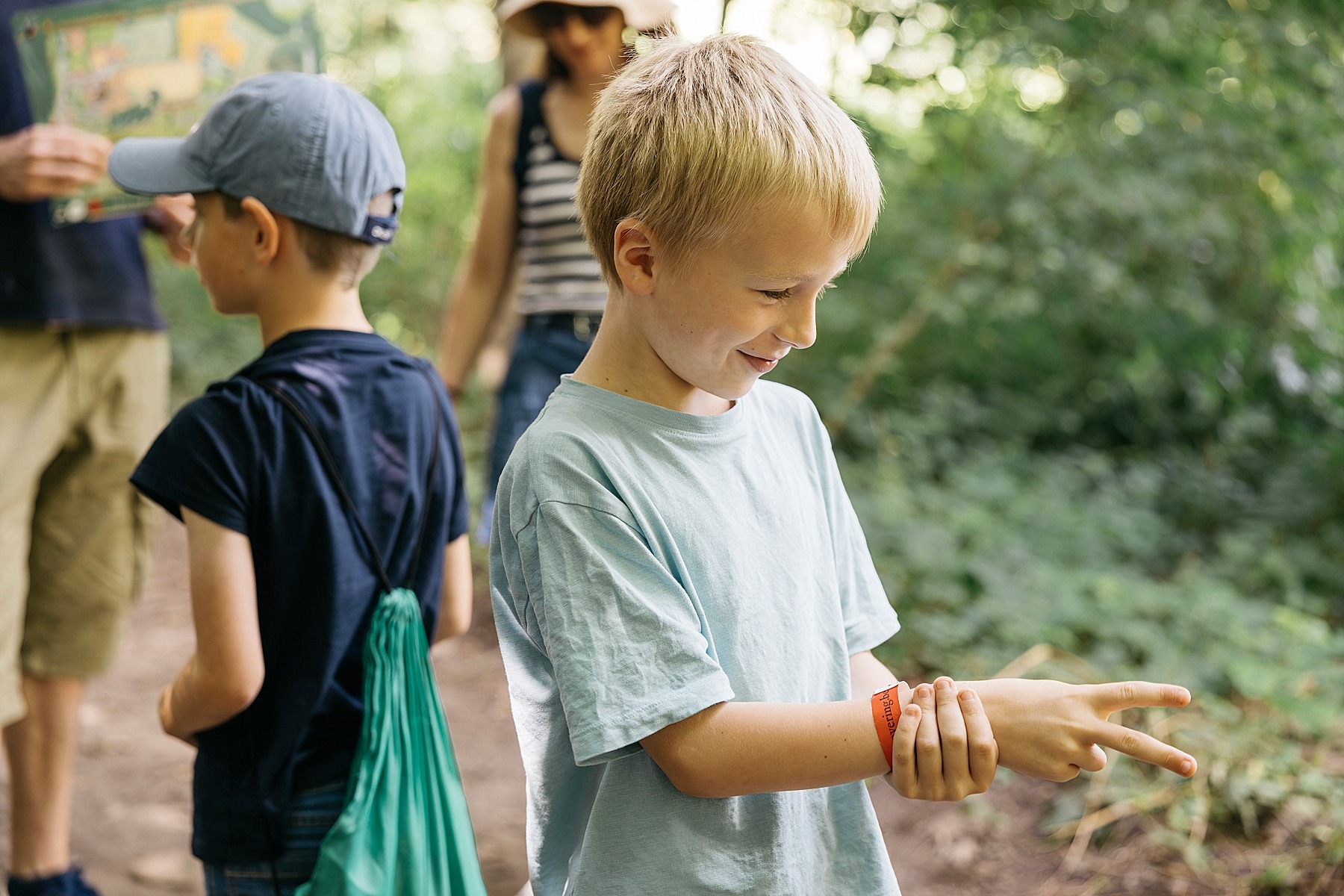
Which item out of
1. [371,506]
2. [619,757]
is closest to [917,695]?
[619,757]

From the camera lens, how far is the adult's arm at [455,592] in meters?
1.84

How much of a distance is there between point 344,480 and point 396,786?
431 mm

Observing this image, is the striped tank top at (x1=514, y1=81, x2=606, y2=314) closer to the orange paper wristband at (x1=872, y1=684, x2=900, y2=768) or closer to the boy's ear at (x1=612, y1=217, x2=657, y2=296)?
the boy's ear at (x1=612, y1=217, x2=657, y2=296)

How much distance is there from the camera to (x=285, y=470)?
5.09ft

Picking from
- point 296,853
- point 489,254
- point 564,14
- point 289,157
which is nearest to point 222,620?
point 296,853

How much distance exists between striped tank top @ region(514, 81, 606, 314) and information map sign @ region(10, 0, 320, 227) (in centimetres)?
78

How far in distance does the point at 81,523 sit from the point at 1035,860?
8.21ft

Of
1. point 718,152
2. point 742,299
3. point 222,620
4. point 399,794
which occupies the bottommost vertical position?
point 399,794

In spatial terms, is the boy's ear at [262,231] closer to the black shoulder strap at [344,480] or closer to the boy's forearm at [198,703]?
the black shoulder strap at [344,480]

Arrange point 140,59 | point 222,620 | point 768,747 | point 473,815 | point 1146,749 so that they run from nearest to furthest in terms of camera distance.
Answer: point 1146,749
point 768,747
point 222,620
point 140,59
point 473,815

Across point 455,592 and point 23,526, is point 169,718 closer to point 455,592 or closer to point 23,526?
point 455,592

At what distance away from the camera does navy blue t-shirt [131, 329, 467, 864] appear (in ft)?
4.93

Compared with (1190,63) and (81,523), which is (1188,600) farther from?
(81,523)

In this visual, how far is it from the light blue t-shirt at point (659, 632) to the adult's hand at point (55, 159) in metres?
1.43
